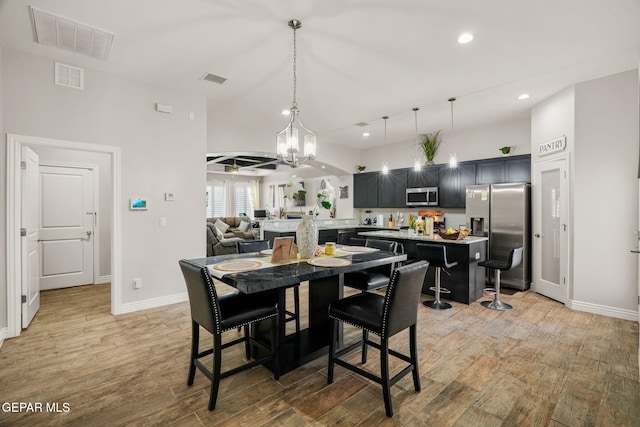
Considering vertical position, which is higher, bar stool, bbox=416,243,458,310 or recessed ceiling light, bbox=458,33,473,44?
recessed ceiling light, bbox=458,33,473,44

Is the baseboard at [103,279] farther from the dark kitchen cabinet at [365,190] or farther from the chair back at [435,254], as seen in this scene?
the dark kitchen cabinet at [365,190]

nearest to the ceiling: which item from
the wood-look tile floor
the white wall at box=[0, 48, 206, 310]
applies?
the white wall at box=[0, 48, 206, 310]

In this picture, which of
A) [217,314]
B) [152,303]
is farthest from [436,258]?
[152,303]

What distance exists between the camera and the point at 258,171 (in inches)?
461

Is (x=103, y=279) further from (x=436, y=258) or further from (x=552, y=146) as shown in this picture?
(x=552, y=146)

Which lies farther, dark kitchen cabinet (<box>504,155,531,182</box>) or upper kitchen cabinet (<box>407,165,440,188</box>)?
upper kitchen cabinet (<box>407,165,440,188</box>)

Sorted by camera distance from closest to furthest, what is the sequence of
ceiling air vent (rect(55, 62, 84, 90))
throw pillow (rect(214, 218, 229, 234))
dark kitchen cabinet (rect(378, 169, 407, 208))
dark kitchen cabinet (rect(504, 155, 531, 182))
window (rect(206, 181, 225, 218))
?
ceiling air vent (rect(55, 62, 84, 90)) < dark kitchen cabinet (rect(504, 155, 531, 182)) < dark kitchen cabinet (rect(378, 169, 407, 208)) < throw pillow (rect(214, 218, 229, 234)) < window (rect(206, 181, 225, 218))

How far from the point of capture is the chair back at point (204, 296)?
1886 millimetres

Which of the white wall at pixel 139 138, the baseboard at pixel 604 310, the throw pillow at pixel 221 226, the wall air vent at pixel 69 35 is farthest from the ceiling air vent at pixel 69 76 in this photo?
the baseboard at pixel 604 310

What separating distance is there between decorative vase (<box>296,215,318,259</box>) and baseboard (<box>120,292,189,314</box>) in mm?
2413


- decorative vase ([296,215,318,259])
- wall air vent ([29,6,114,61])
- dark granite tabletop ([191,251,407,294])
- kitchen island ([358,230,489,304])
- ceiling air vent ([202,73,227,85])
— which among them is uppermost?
ceiling air vent ([202,73,227,85])

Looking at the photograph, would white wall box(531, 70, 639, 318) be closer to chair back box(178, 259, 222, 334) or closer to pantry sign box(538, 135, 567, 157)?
pantry sign box(538, 135, 567, 157)

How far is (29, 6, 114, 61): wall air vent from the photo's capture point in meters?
2.53

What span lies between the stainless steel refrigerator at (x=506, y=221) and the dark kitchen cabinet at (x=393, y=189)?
1748 mm
